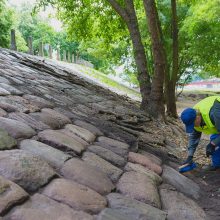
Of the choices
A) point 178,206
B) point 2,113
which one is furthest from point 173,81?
point 178,206

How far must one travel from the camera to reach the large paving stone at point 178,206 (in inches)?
114

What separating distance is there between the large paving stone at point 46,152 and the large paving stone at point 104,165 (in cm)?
25

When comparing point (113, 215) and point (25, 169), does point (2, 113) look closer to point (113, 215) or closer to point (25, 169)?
point (25, 169)

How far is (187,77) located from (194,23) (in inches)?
150

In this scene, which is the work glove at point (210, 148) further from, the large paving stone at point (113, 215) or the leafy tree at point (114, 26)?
the leafy tree at point (114, 26)

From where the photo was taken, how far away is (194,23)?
468 inches

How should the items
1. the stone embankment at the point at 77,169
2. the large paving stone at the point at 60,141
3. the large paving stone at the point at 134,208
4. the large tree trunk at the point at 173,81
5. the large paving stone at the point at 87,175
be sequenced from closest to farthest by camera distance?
1. the stone embankment at the point at 77,169
2. the large paving stone at the point at 134,208
3. the large paving stone at the point at 87,175
4. the large paving stone at the point at 60,141
5. the large tree trunk at the point at 173,81

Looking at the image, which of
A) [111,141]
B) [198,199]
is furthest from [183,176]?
[111,141]

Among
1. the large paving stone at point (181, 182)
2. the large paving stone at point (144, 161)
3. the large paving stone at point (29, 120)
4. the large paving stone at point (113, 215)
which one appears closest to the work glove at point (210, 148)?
the large paving stone at point (181, 182)

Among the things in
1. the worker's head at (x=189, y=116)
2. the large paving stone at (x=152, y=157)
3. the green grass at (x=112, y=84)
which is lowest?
the green grass at (x=112, y=84)

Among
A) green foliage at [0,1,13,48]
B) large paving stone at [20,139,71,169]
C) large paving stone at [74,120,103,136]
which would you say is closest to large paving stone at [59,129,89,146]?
large paving stone at [74,120,103,136]

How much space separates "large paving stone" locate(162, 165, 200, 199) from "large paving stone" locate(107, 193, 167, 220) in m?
0.87

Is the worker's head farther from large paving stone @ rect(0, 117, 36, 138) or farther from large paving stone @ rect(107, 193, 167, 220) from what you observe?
large paving stone @ rect(0, 117, 36, 138)

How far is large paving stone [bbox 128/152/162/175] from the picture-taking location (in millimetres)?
3816
